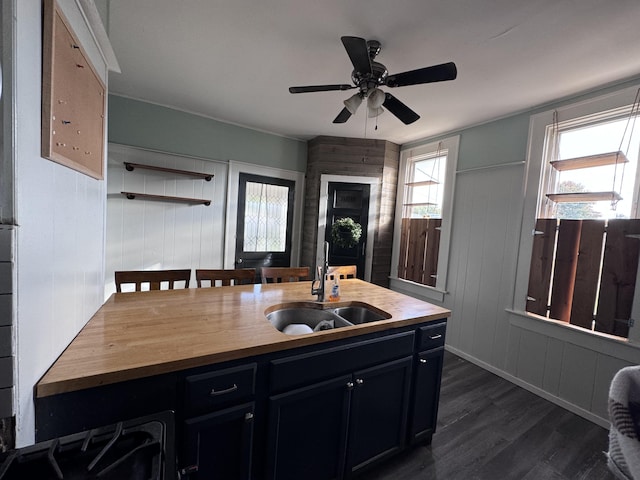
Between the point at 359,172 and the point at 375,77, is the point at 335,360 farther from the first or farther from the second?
the point at 359,172

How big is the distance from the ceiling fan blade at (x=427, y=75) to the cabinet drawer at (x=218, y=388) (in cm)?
177

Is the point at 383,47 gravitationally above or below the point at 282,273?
above

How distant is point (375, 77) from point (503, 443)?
8.57 ft

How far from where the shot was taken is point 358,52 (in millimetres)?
1501

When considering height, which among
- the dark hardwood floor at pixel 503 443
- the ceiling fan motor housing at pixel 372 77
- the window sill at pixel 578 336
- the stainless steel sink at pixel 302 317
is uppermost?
the ceiling fan motor housing at pixel 372 77

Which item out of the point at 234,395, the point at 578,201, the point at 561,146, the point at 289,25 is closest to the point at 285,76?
the point at 289,25

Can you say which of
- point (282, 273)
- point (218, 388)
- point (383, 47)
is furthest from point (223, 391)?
point (383, 47)

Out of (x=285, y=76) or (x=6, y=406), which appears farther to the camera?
(x=285, y=76)

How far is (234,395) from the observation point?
1.11 meters

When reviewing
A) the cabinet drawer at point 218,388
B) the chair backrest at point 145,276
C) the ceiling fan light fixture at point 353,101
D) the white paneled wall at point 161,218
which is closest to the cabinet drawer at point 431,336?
the cabinet drawer at point 218,388

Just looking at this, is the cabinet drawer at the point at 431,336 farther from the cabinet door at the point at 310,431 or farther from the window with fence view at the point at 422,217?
the window with fence view at the point at 422,217

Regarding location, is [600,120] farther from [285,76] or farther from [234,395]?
[234,395]

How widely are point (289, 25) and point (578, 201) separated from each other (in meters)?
2.66

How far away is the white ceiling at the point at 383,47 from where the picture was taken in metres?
1.51
